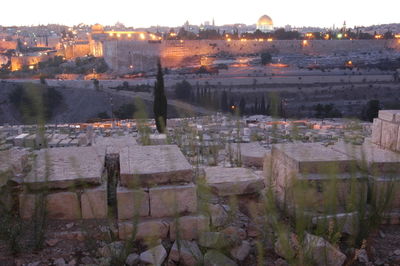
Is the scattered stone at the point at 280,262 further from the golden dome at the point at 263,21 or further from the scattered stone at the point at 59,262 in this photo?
the golden dome at the point at 263,21

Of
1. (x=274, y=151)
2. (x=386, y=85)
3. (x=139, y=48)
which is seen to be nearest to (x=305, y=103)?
(x=386, y=85)

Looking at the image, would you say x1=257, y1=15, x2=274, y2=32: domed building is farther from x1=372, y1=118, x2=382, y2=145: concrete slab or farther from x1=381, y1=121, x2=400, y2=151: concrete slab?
x1=381, y1=121, x2=400, y2=151: concrete slab

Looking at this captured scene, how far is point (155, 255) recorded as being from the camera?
2.12 meters

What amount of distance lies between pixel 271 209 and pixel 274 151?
2.53ft

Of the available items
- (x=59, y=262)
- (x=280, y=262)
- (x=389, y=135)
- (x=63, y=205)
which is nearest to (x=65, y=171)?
(x=63, y=205)

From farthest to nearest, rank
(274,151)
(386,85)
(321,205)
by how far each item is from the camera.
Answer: (386,85)
(274,151)
(321,205)

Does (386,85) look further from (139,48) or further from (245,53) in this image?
(139,48)

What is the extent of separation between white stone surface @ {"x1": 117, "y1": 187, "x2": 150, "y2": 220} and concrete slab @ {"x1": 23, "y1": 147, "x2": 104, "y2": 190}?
0.22m

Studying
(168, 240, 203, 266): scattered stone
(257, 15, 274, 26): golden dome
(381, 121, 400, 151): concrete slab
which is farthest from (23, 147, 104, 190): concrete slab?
→ (257, 15, 274, 26): golden dome

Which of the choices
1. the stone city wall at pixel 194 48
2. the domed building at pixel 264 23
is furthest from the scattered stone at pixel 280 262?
the domed building at pixel 264 23

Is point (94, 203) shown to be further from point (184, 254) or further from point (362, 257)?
point (362, 257)

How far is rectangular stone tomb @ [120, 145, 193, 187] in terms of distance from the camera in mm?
2398

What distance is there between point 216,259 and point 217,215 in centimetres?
39

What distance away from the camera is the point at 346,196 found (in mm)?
2541
